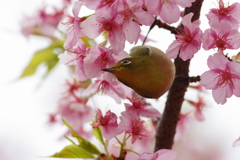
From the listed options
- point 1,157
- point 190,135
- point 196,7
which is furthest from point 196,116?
point 1,157

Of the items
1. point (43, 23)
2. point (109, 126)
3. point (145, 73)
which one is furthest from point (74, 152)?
point (43, 23)

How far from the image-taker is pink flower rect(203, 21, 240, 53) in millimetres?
440

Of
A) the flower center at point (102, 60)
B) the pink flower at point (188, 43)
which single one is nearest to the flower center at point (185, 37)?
the pink flower at point (188, 43)

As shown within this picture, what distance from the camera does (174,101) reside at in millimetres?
593

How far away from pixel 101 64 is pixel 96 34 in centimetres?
4

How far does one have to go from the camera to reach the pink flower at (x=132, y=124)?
1.65ft

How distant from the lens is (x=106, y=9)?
460mm

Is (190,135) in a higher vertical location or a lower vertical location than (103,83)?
higher

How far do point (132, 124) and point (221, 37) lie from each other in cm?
17

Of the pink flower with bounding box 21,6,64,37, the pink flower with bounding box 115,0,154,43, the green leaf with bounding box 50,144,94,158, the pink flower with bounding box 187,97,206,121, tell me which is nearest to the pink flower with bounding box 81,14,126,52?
the pink flower with bounding box 115,0,154,43

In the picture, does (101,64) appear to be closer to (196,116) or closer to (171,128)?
(171,128)

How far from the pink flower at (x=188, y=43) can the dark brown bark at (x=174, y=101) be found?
0.09 meters

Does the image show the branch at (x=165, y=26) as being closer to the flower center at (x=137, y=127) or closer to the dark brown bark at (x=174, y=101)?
the dark brown bark at (x=174, y=101)

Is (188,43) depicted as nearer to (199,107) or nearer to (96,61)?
(96,61)
